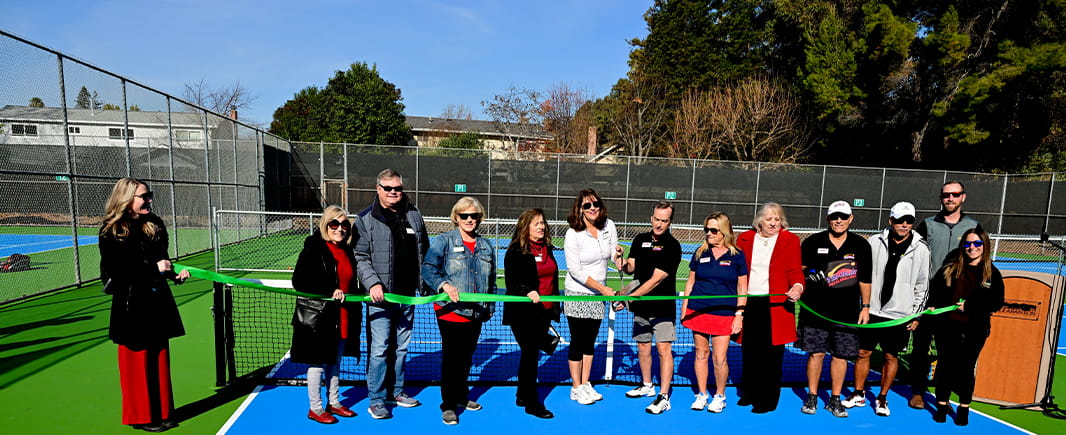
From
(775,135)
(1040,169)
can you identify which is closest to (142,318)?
(775,135)

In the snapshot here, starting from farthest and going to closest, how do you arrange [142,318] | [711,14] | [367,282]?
[711,14]
[367,282]
[142,318]

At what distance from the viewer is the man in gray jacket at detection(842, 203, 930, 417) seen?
14.8 feet

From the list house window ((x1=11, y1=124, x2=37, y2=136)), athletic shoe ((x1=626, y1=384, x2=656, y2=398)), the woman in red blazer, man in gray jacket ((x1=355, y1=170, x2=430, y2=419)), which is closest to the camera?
man in gray jacket ((x1=355, y1=170, x2=430, y2=419))

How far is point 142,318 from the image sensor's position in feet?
12.5

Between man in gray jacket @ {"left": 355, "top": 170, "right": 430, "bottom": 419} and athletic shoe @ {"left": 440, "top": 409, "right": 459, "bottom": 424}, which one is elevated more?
man in gray jacket @ {"left": 355, "top": 170, "right": 430, "bottom": 419}

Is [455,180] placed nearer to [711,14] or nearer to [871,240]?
[871,240]

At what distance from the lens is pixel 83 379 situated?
5.12m

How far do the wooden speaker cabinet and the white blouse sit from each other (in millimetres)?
3896

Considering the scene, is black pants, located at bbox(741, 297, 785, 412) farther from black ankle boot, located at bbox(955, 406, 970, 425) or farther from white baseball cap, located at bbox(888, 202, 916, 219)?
black ankle boot, located at bbox(955, 406, 970, 425)

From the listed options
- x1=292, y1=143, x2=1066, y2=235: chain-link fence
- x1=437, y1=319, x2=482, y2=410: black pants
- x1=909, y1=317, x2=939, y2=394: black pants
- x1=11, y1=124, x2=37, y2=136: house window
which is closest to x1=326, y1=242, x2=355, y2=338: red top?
x1=437, y1=319, x2=482, y2=410: black pants

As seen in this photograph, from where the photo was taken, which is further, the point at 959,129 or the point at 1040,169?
the point at 1040,169

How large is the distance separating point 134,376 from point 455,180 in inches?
618

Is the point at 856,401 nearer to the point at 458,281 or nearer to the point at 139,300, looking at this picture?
the point at 458,281

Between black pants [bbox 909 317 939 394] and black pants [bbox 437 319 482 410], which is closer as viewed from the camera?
black pants [bbox 437 319 482 410]
